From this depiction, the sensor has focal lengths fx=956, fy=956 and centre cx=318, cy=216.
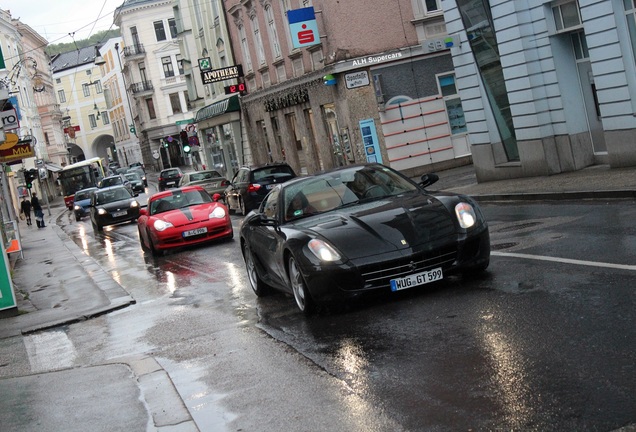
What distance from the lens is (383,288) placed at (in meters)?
9.03

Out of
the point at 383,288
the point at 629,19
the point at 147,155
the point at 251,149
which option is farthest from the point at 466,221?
the point at 147,155

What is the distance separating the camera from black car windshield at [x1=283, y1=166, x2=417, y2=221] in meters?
10.5

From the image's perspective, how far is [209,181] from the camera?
38281 mm

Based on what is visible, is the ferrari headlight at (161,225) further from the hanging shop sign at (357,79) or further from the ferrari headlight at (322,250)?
the hanging shop sign at (357,79)

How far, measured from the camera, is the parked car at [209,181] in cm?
3800

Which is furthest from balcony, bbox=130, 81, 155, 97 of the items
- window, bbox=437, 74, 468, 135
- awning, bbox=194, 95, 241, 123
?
window, bbox=437, 74, 468, 135

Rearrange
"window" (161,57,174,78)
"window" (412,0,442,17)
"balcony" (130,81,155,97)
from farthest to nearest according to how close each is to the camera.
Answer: "window" (161,57,174,78) → "balcony" (130,81,155,97) → "window" (412,0,442,17)

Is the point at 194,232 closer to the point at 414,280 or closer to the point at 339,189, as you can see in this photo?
the point at 339,189

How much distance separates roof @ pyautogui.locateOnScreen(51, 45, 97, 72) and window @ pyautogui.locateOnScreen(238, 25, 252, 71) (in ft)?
327

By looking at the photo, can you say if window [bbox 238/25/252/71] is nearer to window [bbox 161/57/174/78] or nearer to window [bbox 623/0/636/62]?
window [bbox 623/0/636/62]

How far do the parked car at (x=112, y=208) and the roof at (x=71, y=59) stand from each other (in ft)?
351

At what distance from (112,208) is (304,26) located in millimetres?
10539

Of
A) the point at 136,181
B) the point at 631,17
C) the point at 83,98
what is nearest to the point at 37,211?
the point at 136,181

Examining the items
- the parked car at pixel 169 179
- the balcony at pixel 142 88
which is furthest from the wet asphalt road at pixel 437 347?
the balcony at pixel 142 88
